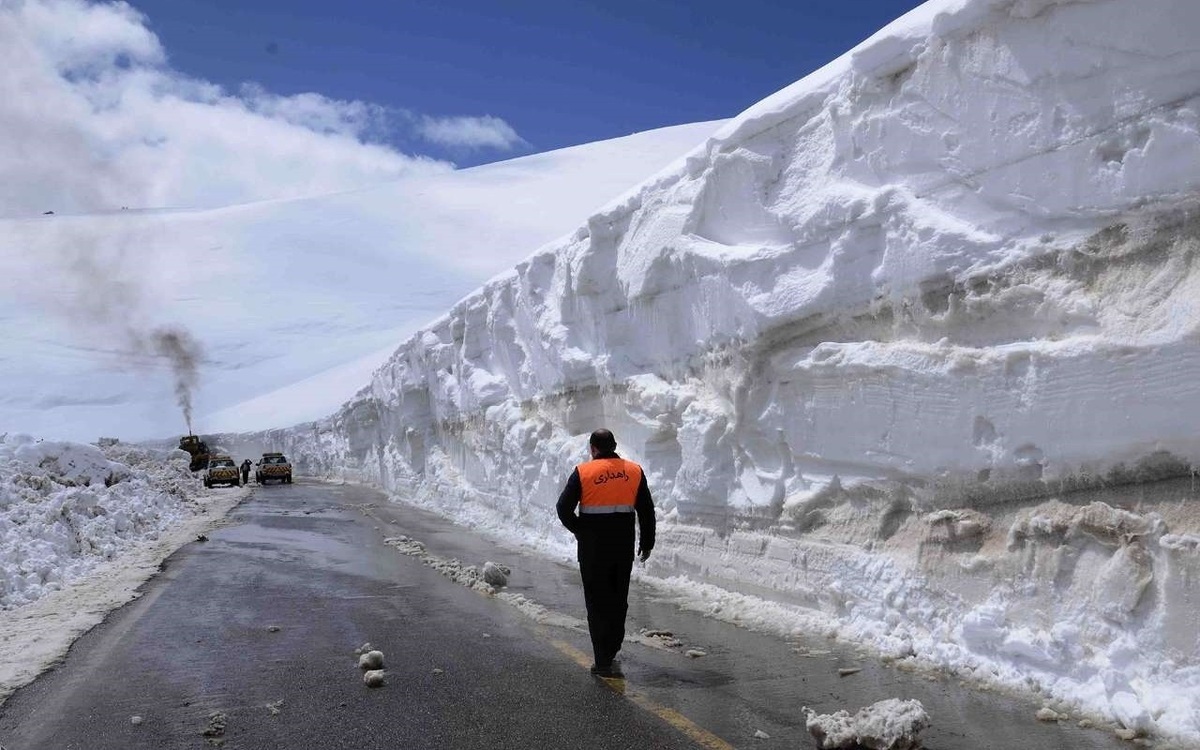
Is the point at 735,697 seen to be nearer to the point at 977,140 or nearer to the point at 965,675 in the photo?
the point at 965,675

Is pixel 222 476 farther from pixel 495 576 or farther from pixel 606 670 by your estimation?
pixel 606 670

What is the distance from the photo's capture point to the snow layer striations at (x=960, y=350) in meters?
4.68

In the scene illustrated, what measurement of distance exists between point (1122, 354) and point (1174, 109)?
1.33 metres

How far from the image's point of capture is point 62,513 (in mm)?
12102

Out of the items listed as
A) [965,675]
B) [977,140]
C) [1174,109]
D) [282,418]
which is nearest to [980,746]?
[965,675]

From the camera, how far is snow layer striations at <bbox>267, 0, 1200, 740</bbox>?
4680 mm

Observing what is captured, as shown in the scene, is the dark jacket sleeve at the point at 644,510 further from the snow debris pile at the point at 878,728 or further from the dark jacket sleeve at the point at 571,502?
the snow debris pile at the point at 878,728

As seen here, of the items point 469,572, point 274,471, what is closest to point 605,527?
point 469,572

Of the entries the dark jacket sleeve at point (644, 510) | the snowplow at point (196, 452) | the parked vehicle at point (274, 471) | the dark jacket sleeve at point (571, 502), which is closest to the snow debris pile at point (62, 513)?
the dark jacket sleeve at point (571, 502)

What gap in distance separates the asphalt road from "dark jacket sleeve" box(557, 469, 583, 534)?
91cm

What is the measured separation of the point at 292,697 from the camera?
510cm

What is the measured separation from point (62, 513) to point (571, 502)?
952 centimetres

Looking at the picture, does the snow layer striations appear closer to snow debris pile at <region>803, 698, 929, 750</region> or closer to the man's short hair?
snow debris pile at <region>803, 698, 929, 750</region>

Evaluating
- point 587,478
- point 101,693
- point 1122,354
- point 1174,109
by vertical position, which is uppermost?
point 1174,109
